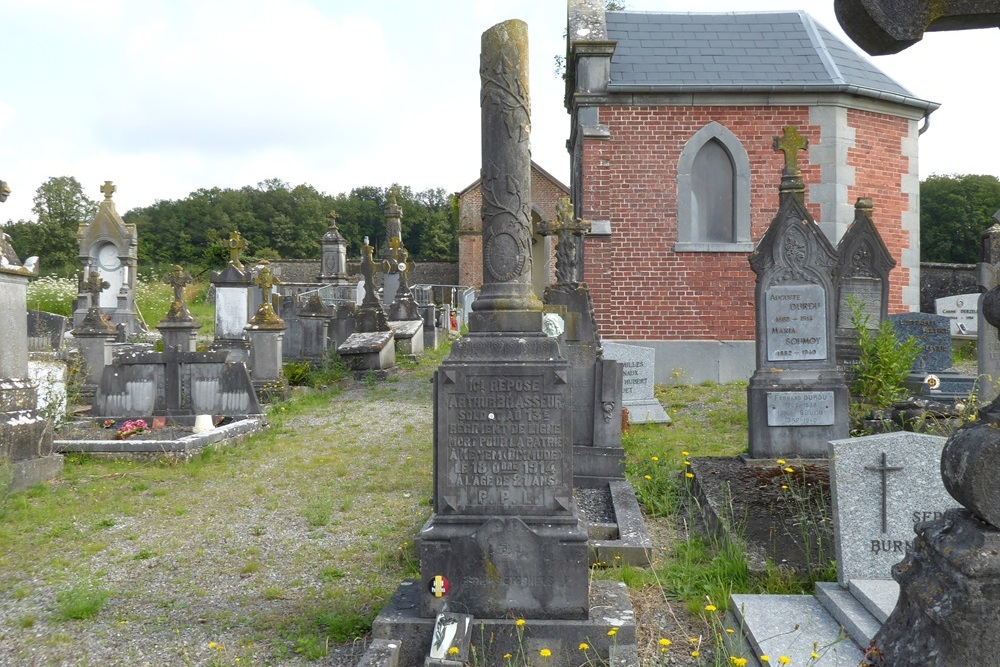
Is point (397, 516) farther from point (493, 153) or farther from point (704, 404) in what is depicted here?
point (704, 404)

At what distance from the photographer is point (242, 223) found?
54.9m

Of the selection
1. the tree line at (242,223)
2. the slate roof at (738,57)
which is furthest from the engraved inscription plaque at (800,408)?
the tree line at (242,223)

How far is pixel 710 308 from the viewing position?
13875mm

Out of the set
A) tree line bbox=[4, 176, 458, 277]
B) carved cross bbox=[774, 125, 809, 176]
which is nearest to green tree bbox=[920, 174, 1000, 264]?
tree line bbox=[4, 176, 458, 277]

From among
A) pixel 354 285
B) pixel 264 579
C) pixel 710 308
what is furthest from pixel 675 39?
pixel 354 285

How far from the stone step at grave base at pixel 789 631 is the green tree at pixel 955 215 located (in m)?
38.1

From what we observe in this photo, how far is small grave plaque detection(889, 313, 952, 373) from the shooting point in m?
10.9

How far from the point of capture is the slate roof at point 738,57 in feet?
45.3

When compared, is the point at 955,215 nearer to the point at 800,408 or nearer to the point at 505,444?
the point at 800,408

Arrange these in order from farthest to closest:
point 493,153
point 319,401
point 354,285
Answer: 1. point 354,285
2. point 319,401
3. point 493,153

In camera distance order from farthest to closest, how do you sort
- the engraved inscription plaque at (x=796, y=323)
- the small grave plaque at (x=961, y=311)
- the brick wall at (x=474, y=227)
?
the brick wall at (x=474, y=227), the small grave plaque at (x=961, y=311), the engraved inscription plaque at (x=796, y=323)

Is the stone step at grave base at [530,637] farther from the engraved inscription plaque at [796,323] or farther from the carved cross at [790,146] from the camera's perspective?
the carved cross at [790,146]

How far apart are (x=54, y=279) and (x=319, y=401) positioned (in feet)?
73.4

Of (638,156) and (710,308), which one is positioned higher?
(638,156)
